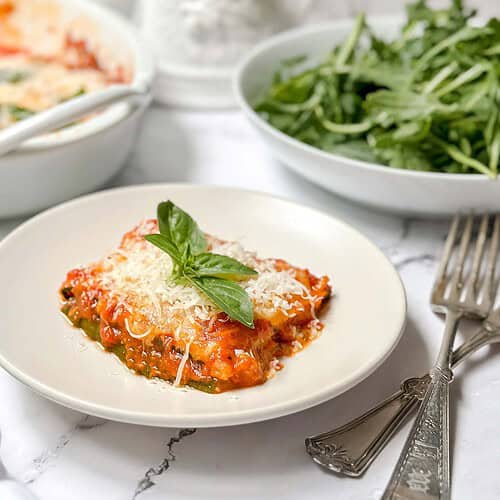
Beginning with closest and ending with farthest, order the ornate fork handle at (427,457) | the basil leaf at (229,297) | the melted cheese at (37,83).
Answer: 1. the ornate fork handle at (427,457)
2. the basil leaf at (229,297)
3. the melted cheese at (37,83)

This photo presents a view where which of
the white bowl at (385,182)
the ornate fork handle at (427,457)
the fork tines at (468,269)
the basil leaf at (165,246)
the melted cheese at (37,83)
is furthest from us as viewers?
the melted cheese at (37,83)

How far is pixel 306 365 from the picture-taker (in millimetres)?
1240

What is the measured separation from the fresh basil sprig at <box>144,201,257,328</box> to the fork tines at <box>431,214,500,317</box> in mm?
457

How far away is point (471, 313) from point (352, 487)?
488 millimetres

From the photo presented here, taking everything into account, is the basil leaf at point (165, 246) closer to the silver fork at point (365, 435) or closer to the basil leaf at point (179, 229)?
the basil leaf at point (179, 229)

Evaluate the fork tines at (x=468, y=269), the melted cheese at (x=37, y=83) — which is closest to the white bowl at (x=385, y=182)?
the fork tines at (x=468, y=269)

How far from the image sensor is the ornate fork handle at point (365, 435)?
1137 millimetres

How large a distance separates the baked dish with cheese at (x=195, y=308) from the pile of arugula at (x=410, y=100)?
0.54m

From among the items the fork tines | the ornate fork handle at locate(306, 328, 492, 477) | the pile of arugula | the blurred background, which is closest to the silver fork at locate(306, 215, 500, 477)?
the ornate fork handle at locate(306, 328, 492, 477)

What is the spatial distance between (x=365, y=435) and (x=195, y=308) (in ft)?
1.06

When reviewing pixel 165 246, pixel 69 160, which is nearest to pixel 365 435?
pixel 165 246

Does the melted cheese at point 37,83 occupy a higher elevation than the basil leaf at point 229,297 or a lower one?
lower

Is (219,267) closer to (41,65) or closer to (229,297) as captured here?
(229,297)

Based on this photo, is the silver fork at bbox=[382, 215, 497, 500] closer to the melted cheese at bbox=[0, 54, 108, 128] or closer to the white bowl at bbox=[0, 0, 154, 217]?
the white bowl at bbox=[0, 0, 154, 217]
